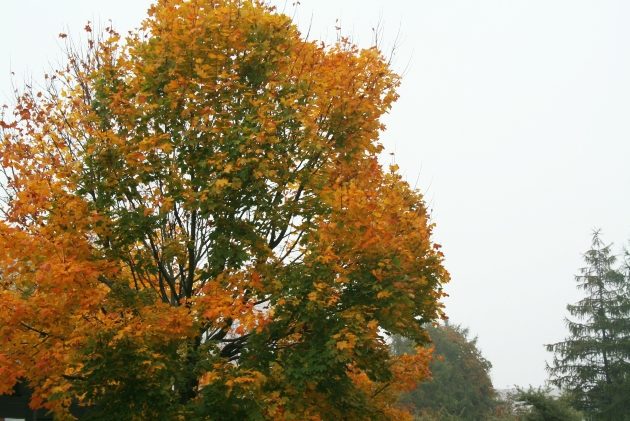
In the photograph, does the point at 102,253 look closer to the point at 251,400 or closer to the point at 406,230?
the point at 251,400

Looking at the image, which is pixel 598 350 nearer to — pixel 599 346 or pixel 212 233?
pixel 599 346

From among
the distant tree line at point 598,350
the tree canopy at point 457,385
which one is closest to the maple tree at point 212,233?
the distant tree line at point 598,350

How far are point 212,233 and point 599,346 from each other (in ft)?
115

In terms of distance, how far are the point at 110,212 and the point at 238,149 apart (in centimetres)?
209

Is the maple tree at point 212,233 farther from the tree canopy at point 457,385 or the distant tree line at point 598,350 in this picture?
the tree canopy at point 457,385

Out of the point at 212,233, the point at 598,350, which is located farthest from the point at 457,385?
the point at 212,233

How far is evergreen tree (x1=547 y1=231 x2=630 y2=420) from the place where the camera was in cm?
3653

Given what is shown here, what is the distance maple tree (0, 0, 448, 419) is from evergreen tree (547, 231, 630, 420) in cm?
3121

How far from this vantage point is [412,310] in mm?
9656

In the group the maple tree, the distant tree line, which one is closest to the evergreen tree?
the distant tree line

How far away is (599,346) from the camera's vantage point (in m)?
37.9

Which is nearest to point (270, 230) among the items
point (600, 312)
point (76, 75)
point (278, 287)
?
point (278, 287)

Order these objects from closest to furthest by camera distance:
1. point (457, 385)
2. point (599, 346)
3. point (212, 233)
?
point (212, 233) → point (599, 346) → point (457, 385)

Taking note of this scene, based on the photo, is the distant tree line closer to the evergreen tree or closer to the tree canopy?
the evergreen tree
